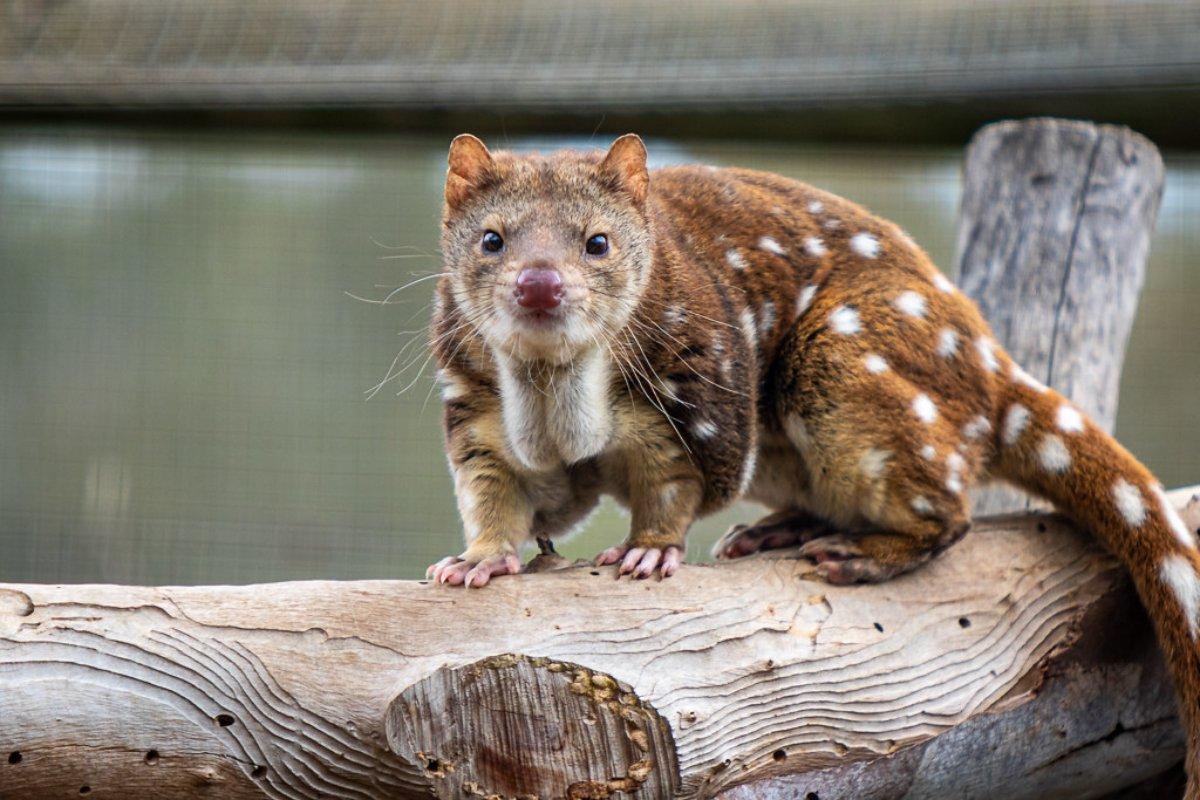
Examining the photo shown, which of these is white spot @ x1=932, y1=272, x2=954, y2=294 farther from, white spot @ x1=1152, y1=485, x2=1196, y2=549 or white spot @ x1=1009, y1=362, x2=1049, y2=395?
white spot @ x1=1152, y1=485, x2=1196, y2=549

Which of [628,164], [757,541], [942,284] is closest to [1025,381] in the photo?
[942,284]

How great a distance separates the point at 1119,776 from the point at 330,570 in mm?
3516

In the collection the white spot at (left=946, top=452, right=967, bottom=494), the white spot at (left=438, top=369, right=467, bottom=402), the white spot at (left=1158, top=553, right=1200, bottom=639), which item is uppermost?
the white spot at (left=438, top=369, right=467, bottom=402)

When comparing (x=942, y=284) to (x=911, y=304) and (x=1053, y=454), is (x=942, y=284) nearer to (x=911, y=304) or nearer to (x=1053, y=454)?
(x=911, y=304)

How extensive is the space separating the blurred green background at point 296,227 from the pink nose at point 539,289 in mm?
1830

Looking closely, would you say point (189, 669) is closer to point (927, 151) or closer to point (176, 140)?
point (176, 140)

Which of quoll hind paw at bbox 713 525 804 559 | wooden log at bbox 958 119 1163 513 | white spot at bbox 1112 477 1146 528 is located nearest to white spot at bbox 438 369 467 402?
quoll hind paw at bbox 713 525 804 559

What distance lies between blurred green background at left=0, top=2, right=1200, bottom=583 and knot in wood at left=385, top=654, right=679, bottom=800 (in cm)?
185

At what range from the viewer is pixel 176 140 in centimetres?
509

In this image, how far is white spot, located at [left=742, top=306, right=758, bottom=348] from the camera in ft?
11.5

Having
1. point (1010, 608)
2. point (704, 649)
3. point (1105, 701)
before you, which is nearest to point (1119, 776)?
point (1105, 701)

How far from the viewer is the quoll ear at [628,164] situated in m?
3.23

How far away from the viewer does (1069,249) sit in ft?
14.3

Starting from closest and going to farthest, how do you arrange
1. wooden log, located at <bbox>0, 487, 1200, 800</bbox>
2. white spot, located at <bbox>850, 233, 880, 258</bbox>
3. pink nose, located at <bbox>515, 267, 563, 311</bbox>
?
1. wooden log, located at <bbox>0, 487, 1200, 800</bbox>
2. pink nose, located at <bbox>515, 267, 563, 311</bbox>
3. white spot, located at <bbox>850, 233, 880, 258</bbox>
